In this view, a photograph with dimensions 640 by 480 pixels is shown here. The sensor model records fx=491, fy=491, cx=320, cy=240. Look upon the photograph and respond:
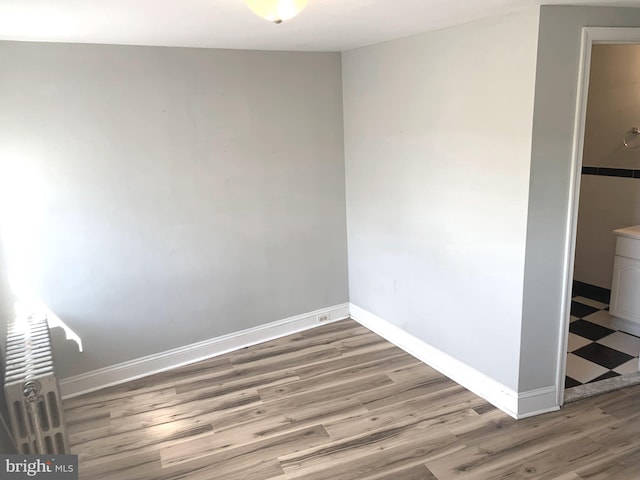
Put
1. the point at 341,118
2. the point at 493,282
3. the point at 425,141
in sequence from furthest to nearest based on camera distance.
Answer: the point at 341,118
the point at 425,141
the point at 493,282

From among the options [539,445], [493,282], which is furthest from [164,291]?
[539,445]

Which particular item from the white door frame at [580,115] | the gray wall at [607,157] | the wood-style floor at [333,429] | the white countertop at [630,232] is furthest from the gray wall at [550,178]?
the gray wall at [607,157]

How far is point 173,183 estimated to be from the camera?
318 cm

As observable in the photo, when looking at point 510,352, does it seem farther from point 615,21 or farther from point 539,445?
point 615,21

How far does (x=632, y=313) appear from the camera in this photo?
3531 millimetres

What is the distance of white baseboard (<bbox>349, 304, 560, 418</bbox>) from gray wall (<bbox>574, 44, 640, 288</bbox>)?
1854mm

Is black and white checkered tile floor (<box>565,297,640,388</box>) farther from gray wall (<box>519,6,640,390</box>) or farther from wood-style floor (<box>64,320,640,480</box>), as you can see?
gray wall (<box>519,6,640,390</box>)

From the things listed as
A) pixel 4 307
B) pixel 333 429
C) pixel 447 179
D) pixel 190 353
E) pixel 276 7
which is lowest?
pixel 333 429

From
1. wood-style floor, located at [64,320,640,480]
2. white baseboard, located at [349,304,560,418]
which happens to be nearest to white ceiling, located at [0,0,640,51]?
white baseboard, located at [349,304,560,418]

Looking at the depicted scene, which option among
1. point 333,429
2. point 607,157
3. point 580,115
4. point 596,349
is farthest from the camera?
point 607,157

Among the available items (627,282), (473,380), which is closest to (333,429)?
(473,380)

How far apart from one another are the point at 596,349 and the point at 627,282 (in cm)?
56

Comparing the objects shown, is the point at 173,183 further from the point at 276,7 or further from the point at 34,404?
the point at 276,7

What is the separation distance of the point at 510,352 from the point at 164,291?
7.18ft
